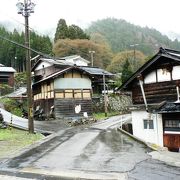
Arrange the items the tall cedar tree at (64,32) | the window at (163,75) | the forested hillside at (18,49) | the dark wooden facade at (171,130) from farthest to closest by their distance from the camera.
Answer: the forested hillside at (18,49) → the tall cedar tree at (64,32) → the window at (163,75) → the dark wooden facade at (171,130)

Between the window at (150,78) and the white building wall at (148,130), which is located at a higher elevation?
the window at (150,78)

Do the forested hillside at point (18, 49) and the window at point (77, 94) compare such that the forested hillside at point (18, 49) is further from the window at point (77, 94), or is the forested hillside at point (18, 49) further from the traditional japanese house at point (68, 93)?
the window at point (77, 94)

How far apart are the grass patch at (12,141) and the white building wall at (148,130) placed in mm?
6971

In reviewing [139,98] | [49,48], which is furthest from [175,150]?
[49,48]

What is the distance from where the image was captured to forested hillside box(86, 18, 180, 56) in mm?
112750

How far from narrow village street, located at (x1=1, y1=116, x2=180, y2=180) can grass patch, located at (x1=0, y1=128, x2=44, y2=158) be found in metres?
1.10

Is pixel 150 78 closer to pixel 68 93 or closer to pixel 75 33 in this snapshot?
pixel 68 93

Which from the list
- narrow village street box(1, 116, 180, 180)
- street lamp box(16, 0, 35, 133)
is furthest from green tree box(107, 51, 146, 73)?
narrow village street box(1, 116, 180, 180)

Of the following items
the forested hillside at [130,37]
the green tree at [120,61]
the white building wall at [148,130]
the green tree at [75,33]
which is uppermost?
the forested hillside at [130,37]

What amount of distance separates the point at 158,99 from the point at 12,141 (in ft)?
32.6

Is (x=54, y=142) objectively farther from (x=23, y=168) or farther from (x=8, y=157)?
(x=23, y=168)

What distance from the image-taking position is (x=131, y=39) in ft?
405

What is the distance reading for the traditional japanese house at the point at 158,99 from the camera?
69.4ft

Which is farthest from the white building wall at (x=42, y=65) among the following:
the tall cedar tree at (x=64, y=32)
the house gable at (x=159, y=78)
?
the house gable at (x=159, y=78)
